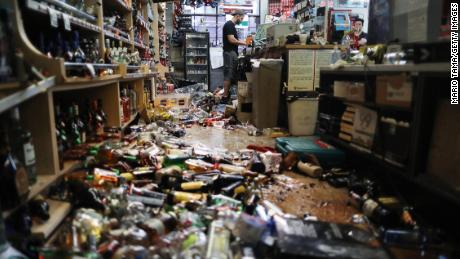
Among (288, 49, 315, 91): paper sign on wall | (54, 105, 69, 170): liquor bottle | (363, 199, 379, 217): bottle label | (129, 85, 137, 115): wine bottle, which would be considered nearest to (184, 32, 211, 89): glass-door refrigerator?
(129, 85, 137, 115): wine bottle

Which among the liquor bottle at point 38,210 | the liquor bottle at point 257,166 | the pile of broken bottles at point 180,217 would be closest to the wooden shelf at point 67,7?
the pile of broken bottles at point 180,217

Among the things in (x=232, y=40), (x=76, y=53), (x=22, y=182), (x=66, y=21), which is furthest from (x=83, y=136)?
(x=232, y=40)

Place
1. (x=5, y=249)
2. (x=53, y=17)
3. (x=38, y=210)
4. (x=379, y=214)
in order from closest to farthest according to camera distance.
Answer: (x=5, y=249) → (x=38, y=210) → (x=379, y=214) → (x=53, y=17)

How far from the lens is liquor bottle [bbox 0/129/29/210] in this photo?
4.40 ft

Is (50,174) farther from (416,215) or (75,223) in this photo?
(416,215)

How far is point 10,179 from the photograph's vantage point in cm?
136

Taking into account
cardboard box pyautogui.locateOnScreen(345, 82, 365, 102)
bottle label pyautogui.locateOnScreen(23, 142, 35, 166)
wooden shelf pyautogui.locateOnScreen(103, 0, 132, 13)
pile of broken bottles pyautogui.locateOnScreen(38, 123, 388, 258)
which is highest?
wooden shelf pyautogui.locateOnScreen(103, 0, 132, 13)

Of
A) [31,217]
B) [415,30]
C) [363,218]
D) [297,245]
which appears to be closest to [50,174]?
[31,217]

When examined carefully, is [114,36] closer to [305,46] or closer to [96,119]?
[96,119]

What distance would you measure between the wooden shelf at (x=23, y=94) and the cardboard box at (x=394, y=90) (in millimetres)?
1847

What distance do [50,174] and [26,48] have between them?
651 mm

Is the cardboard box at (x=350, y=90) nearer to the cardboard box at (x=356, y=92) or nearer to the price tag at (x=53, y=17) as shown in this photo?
the cardboard box at (x=356, y=92)

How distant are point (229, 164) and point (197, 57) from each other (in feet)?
28.4

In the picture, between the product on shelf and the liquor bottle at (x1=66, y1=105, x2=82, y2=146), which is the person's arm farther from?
the product on shelf
